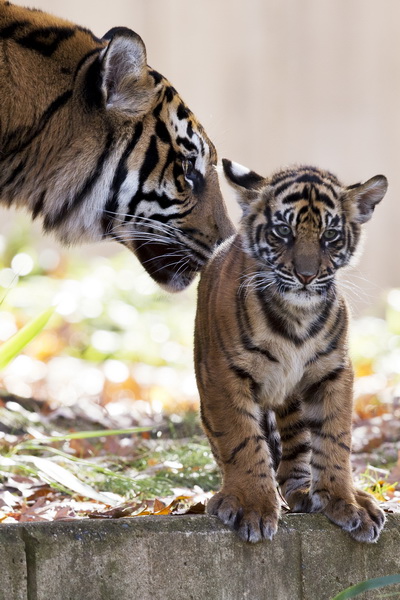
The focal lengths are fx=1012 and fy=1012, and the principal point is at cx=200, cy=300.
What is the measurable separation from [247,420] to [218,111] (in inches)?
302

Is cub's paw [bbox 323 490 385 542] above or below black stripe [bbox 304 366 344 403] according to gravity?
below

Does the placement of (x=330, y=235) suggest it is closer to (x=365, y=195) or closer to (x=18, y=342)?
(x=365, y=195)

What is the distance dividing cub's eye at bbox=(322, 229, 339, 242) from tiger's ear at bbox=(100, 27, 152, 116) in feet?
2.88

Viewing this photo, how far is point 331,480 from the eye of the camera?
9.84 feet

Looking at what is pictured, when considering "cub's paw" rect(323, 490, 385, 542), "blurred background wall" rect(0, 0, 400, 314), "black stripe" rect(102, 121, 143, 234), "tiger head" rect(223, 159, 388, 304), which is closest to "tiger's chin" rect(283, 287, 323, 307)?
"tiger head" rect(223, 159, 388, 304)

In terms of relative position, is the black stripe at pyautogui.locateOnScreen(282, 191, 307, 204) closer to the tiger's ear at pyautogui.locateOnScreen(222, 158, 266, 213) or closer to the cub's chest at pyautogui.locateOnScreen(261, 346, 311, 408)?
the tiger's ear at pyautogui.locateOnScreen(222, 158, 266, 213)

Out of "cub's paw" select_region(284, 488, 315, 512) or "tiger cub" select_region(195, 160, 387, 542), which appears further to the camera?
"cub's paw" select_region(284, 488, 315, 512)

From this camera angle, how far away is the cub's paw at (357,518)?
113 inches

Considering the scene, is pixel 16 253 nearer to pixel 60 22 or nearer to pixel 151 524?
pixel 60 22

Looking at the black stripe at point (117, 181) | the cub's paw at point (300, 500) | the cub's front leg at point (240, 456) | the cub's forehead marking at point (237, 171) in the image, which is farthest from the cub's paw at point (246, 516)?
the black stripe at point (117, 181)

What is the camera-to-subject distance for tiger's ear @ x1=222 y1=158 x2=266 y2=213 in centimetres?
324

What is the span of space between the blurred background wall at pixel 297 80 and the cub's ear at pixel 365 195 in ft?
22.5

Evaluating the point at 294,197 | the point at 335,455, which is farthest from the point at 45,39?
the point at 335,455

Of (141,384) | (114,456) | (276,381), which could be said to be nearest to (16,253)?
(141,384)
